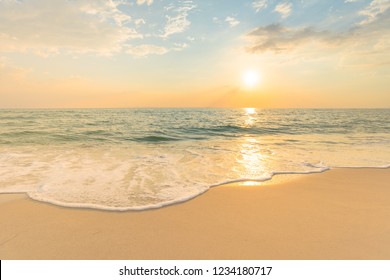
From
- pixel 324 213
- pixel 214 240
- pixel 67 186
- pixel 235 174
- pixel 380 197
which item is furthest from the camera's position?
pixel 235 174

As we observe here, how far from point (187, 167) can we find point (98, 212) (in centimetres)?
353

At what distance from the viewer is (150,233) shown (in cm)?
312

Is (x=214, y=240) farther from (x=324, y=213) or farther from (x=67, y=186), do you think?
(x=67, y=186)

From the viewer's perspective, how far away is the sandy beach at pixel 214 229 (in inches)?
106

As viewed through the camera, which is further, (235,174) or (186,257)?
(235,174)

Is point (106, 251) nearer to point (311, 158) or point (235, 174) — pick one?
point (235, 174)

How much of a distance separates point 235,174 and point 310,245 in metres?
3.36

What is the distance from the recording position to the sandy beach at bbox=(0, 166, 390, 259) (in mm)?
2705

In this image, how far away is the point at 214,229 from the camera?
3207mm

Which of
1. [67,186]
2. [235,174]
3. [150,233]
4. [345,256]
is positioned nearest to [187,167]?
[235,174]

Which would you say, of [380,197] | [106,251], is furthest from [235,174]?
[106,251]

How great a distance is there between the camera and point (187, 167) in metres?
6.97
